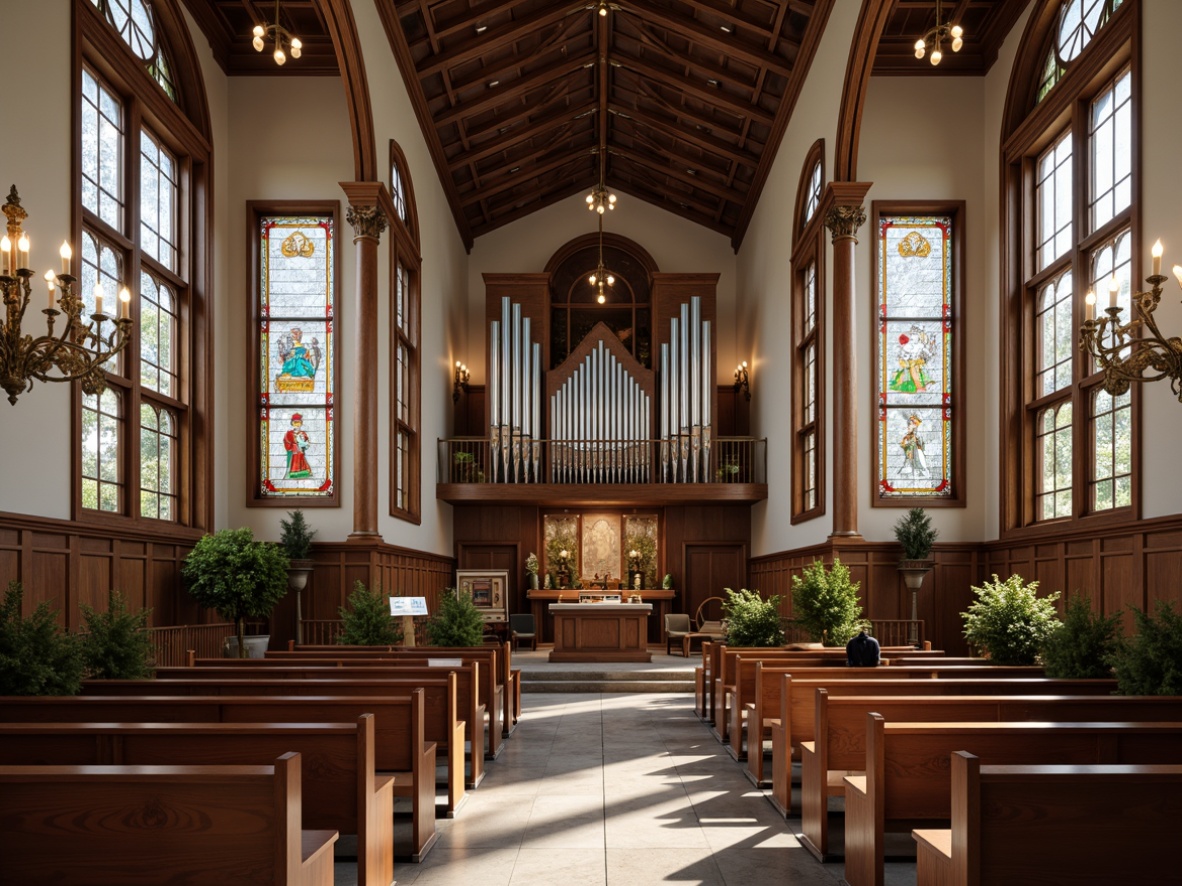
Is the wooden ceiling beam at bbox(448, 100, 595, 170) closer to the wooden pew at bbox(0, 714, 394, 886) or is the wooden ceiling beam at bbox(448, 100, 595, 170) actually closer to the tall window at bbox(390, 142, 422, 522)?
the tall window at bbox(390, 142, 422, 522)

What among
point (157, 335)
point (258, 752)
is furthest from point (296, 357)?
point (258, 752)

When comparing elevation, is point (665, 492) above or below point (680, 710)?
above

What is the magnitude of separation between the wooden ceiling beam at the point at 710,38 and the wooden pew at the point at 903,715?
11309 millimetres

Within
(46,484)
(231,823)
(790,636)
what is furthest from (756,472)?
(231,823)

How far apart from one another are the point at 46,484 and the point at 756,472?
12340mm

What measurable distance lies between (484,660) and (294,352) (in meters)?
6.80

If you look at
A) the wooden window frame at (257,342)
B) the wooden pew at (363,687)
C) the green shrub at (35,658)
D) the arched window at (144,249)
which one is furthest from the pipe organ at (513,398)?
the green shrub at (35,658)

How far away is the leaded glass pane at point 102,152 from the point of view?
397 inches

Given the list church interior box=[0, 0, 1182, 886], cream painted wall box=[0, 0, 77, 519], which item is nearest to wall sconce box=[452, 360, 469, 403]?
church interior box=[0, 0, 1182, 886]

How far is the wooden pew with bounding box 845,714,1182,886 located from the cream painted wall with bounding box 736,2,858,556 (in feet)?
29.7

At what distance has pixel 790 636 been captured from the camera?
13.9m

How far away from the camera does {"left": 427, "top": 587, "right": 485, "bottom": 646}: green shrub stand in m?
10.1

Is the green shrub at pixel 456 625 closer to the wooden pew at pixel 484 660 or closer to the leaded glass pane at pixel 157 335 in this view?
the wooden pew at pixel 484 660

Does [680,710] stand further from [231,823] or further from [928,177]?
Answer: [231,823]
